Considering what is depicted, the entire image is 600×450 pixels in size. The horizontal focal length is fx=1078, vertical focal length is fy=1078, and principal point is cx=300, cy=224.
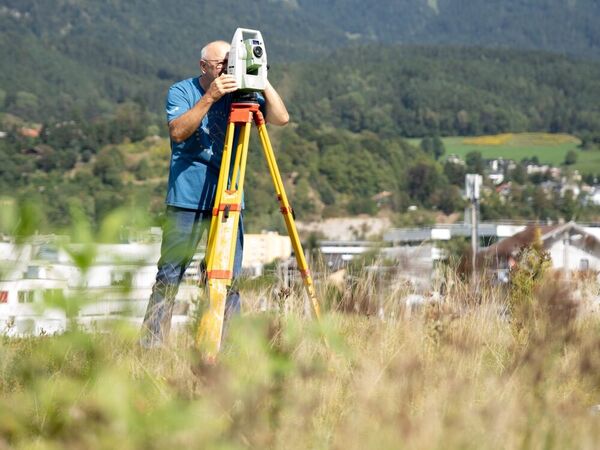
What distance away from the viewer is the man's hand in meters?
3.33

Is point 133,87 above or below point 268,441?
above

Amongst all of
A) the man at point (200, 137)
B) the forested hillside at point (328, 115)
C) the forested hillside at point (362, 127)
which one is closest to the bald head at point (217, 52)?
the man at point (200, 137)

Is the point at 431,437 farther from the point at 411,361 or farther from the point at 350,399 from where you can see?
the point at 350,399

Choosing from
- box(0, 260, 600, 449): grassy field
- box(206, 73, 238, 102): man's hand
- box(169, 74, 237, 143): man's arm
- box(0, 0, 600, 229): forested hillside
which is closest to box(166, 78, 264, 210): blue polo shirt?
box(169, 74, 237, 143): man's arm

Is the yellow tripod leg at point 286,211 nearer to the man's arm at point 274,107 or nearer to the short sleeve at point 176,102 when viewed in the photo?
the man's arm at point 274,107

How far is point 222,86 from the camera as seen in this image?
3336 millimetres

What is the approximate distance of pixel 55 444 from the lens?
1648 mm

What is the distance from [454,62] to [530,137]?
31975 millimetres

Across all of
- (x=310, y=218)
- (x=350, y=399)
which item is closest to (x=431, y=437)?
(x=350, y=399)

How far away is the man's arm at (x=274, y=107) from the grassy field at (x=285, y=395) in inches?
53.2

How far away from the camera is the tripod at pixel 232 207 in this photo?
3250 millimetres

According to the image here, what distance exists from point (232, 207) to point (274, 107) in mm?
431

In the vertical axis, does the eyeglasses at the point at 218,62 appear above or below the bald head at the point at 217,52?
below

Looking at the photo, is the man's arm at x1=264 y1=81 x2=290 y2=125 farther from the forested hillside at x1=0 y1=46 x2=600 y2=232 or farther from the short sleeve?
the forested hillside at x1=0 y1=46 x2=600 y2=232
